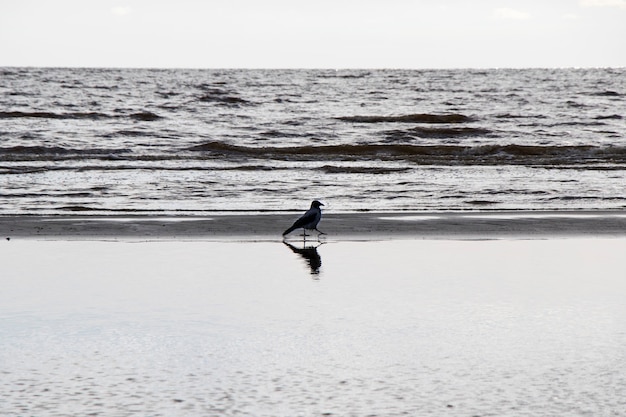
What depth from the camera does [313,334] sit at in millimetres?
6766

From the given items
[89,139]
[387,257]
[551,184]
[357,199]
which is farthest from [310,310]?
[89,139]

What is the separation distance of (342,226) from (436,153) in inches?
732

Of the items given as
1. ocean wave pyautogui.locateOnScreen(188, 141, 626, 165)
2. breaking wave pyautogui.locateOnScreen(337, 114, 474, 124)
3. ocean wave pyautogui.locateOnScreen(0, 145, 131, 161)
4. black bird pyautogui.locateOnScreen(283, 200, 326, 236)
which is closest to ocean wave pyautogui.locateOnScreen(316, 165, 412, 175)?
ocean wave pyautogui.locateOnScreen(188, 141, 626, 165)

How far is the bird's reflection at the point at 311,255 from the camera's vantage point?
9930 millimetres

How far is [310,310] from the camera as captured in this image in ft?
24.9

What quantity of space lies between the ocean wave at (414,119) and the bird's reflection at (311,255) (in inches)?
1312

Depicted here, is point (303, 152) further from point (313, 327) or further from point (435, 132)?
point (313, 327)

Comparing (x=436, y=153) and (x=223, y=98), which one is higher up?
(x=223, y=98)

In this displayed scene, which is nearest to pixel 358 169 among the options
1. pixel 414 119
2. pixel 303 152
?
pixel 303 152

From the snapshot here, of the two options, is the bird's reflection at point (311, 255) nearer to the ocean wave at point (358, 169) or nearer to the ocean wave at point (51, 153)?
the ocean wave at point (358, 169)

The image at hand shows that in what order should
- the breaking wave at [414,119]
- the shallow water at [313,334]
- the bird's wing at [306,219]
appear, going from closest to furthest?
1. the shallow water at [313,334]
2. the bird's wing at [306,219]
3. the breaking wave at [414,119]

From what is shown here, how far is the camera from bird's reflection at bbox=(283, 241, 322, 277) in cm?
993

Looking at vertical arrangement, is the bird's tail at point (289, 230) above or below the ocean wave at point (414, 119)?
below

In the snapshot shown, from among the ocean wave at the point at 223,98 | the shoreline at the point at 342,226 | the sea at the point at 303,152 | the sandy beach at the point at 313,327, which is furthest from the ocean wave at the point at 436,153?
the ocean wave at the point at 223,98
